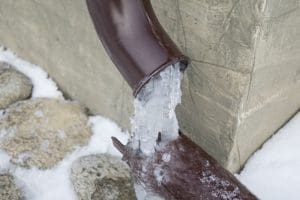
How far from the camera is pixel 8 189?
3.03m

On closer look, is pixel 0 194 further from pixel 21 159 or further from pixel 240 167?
pixel 240 167

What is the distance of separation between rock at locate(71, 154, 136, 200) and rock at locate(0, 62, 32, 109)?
850mm

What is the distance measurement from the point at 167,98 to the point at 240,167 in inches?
31.8

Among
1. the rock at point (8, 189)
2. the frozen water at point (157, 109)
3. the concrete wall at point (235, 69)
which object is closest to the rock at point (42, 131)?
the rock at point (8, 189)

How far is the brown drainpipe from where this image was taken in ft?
6.59

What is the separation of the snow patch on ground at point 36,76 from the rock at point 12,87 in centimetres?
6

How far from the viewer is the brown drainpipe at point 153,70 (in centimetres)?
201

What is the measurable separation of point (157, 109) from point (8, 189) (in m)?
1.27

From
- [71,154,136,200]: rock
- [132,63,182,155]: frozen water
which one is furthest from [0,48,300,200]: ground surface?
[132,63,182,155]: frozen water

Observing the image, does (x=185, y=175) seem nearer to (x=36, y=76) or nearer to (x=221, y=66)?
(x=221, y=66)

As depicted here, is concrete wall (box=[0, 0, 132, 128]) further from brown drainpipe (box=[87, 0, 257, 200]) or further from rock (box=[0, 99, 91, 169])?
brown drainpipe (box=[87, 0, 257, 200])

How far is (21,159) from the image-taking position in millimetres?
3260

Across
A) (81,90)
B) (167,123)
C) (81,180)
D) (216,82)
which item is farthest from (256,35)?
(81,90)

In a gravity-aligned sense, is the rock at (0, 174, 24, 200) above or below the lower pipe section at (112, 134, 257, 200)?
below
